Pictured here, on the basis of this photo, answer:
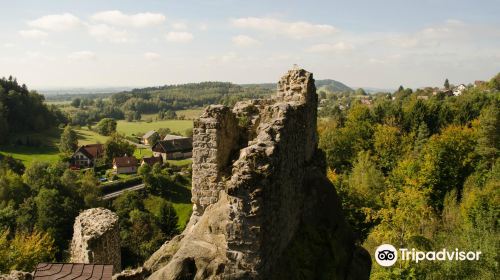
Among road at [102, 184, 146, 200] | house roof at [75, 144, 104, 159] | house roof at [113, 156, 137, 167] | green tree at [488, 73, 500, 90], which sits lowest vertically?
road at [102, 184, 146, 200]

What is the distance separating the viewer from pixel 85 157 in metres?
82.3

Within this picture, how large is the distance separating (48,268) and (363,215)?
27597mm

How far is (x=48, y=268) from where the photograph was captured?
1028cm

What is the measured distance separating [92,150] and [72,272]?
81515 millimetres

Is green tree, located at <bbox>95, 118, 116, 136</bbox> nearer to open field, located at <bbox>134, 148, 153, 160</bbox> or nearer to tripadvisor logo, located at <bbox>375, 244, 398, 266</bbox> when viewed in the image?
open field, located at <bbox>134, 148, 153, 160</bbox>

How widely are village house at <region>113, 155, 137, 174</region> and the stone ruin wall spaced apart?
6784 centimetres

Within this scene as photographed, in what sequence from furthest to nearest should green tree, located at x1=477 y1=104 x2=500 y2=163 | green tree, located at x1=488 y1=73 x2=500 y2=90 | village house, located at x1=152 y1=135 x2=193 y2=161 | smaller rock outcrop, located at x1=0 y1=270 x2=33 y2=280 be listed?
1. green tree, located at x1=488 y1=73 x2=500 y2=90
2. village house, located at x1=152 y1=135 x2=193 y2=161
3. green tree, located at x1=477 y1=104 x2=500 y2=163
4. smaller rock outcrop, located at x1=0 y1=270 x2=33 y2=280

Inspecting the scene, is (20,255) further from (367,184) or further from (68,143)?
(68,143)

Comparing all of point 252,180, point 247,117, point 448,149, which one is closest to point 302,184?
point 247,117

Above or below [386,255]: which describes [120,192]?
below

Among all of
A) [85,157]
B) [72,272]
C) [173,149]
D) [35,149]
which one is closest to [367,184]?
[72,272]

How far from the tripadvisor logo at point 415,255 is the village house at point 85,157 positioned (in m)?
69.5

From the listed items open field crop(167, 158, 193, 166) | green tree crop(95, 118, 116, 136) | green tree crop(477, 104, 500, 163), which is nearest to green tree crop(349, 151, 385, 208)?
green tree crop(477, 104, 500, 163)

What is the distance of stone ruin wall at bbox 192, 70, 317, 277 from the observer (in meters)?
8.10
